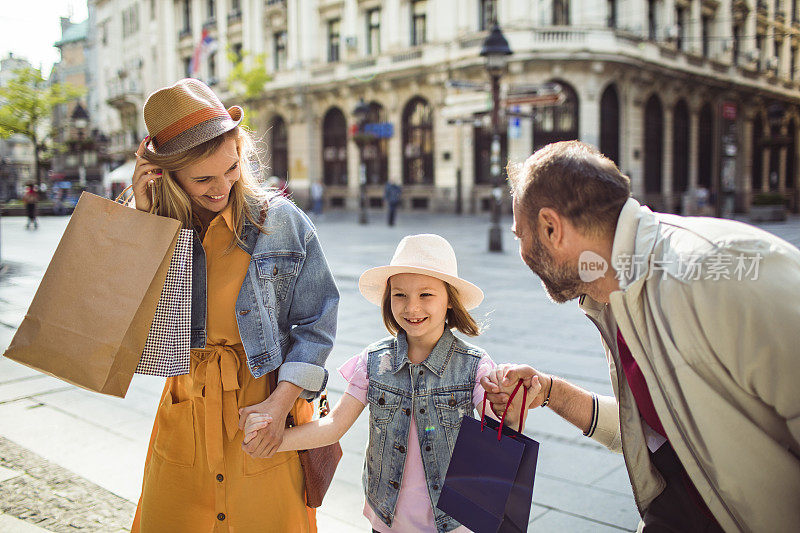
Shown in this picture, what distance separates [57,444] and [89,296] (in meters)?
2.50

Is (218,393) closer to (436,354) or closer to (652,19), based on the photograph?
(436,354)

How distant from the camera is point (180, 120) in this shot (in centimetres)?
184

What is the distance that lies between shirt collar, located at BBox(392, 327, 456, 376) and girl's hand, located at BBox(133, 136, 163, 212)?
926 millimetres

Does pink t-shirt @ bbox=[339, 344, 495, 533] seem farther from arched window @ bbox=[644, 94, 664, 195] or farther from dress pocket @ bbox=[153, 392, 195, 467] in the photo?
arched window @ bbox=[644, 94, 664, 195]

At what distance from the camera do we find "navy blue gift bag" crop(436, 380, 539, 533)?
1746mm

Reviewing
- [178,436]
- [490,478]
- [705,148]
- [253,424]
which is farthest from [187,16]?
[490,478]

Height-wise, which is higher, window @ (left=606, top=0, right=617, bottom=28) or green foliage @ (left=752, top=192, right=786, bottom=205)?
window @ (left=606, top=0, right=617, bottom=28)

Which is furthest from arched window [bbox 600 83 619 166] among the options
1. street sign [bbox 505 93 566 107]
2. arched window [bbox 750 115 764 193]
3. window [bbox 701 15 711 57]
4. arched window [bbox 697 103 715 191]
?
arched window [bbox 750 115 764 193]

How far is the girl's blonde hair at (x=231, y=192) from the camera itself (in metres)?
1.86

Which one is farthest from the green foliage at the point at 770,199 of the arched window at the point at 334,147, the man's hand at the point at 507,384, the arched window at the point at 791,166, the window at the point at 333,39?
the man's hand at the point at 507,384

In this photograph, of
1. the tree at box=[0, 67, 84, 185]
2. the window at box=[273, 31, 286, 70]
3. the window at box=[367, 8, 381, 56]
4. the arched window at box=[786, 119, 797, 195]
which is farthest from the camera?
the arched window at box=[786, 119, 797, 195]

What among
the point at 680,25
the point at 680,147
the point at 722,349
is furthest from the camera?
the point at 680,147

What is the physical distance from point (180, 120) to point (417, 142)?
26997 mm

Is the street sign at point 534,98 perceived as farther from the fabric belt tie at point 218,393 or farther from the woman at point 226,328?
the fabric belt tie at point 218,393
